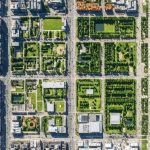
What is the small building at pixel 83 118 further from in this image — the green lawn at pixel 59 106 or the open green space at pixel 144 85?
the open green space at pixel 144 85

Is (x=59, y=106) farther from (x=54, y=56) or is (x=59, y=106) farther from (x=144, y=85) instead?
(x=144, y=85)

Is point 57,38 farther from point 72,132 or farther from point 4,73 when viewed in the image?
point 72,132

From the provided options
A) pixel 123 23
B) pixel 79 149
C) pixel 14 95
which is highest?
pixel 123 23

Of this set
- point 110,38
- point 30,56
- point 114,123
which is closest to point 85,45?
point 110,38

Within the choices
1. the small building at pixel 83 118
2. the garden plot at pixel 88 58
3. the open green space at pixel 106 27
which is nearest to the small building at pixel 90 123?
the small building at pixel 83 118

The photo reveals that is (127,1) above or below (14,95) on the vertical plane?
above
